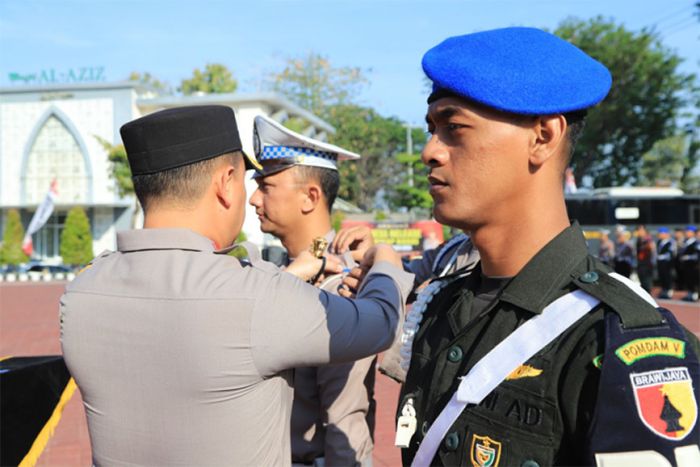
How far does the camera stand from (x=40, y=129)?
35.8 metres

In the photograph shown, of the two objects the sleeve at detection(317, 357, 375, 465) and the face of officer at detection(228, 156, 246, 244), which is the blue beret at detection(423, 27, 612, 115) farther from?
the sleeve at detection(317, 357, 375, 465)

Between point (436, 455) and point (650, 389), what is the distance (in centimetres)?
53

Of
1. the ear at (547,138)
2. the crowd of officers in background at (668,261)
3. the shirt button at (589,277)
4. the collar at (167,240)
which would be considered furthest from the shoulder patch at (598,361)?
the crowd of officers in background at (668,261)

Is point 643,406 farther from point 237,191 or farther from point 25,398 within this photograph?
point 25,398

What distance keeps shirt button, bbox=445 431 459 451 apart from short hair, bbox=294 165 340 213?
73.9 inches

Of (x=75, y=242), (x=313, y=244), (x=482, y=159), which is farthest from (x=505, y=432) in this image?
(x=75, y=242)

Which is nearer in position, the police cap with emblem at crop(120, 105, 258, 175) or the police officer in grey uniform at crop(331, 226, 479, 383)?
the police officer in grey uniform at crop(331, 226, 479, 383)

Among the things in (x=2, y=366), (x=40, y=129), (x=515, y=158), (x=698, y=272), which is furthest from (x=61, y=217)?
(x=515, y=158)

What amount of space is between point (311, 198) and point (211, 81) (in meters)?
44.8

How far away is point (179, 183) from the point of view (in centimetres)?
201

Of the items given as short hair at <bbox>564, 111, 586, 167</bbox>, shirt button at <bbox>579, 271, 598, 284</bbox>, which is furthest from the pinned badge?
short hair at <bbox>564, 111, 586, 167</bbox>

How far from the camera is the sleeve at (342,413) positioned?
8.07ft

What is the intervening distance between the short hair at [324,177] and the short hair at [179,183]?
1.12 meters

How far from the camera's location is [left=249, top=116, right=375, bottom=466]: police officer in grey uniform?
2.48 m
